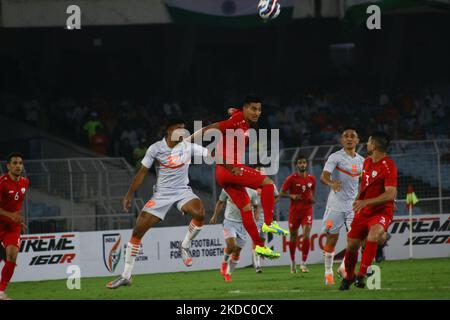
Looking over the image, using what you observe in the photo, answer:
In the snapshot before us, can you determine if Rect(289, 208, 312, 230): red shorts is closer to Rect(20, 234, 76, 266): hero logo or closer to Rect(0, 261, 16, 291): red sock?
Rect(20, 234, 76, 266): hero logo

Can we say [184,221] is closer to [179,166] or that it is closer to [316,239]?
[316,239]

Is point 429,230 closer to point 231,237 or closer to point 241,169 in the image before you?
point 231,237

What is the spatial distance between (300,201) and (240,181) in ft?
28.3

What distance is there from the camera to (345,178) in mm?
21484

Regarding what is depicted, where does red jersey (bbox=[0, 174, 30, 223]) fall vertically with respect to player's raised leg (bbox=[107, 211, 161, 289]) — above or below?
above

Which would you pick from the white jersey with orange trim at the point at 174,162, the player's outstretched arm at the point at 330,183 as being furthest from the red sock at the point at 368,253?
the white jersey with orange trim at the point at 174,162

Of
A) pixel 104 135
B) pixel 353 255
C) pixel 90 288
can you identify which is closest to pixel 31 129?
pixel 104 135

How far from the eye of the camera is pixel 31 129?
34969 millimetres

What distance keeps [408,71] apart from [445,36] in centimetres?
259

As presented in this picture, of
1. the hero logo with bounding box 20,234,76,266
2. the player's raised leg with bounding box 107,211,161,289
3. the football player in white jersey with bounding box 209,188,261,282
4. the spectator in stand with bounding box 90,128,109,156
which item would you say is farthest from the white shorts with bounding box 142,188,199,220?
the spectator in stand with bounding box 90,128,109,156

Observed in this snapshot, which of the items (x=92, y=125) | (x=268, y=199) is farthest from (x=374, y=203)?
(x=92, y=125)

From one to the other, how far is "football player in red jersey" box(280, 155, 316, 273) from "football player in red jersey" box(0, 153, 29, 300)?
8.68 meters

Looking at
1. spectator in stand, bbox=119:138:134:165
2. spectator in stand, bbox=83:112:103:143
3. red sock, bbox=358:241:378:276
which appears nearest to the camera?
red sock, bbox=358:241:378:276

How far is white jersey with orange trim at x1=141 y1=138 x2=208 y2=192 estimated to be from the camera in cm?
1883
